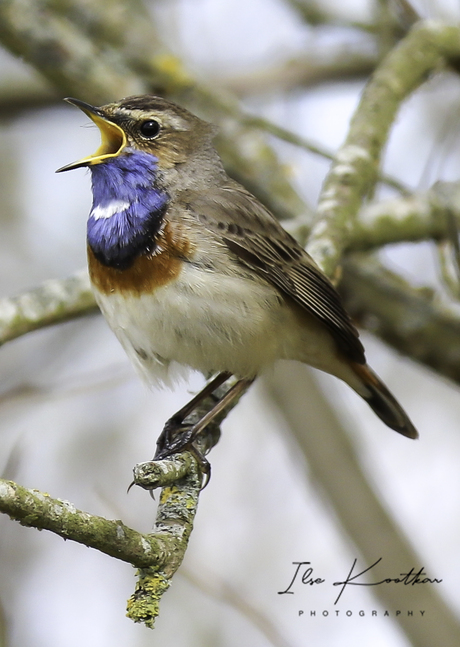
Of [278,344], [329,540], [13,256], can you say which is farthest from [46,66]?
[329,540]

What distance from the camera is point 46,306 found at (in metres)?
4.85

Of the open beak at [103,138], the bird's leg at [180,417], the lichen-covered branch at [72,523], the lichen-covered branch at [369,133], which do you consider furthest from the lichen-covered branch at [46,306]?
the lichen-covered branch at [72,523]

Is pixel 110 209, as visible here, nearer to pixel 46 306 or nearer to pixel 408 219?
pixel 46 306

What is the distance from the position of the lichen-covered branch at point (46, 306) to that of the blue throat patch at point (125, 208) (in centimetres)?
54

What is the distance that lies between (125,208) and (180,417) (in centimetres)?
128

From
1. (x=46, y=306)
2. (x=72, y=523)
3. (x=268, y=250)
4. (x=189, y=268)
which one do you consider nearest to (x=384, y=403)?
(x=268, y=250)

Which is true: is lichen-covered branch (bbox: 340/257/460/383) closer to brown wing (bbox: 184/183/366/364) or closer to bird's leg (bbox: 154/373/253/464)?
brown wing (bbox: 184/183/366/364)

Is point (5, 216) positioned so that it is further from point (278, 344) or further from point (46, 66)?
point (278, 344)

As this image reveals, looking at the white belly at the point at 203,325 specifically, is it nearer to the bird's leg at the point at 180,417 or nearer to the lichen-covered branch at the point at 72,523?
the bird's leg at the point at 180,417

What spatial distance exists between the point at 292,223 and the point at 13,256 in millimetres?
5409

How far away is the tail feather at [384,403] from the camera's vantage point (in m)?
5.41

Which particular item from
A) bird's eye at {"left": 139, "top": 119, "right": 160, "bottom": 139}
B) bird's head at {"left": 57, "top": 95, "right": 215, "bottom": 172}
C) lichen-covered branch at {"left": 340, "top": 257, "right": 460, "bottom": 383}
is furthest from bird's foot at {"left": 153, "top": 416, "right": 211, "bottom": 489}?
lichen-covered branch at {"left": 340, "top": 257, "right": 460, "bottom": 383}

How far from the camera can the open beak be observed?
454 centimetres

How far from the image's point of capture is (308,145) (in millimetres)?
6457
